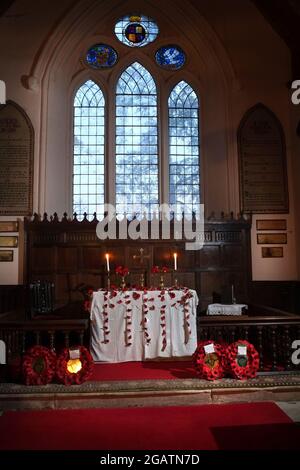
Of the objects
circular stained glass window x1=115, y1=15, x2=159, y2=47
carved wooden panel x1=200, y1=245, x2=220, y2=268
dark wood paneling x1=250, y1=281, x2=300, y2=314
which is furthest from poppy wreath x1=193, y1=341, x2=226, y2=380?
circular stained glass window x1=115, y1=15, x2=159, y2=47

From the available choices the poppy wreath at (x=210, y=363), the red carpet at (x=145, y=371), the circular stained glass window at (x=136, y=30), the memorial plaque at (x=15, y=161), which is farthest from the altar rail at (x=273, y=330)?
the circular stained glass window at (x=136, y=30)

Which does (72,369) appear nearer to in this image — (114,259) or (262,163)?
(114,259)

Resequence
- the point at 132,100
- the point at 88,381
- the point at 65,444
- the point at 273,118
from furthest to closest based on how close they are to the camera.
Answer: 1. the point at 132,100
2. the point at 273,118
3. the point at 88,381
4. the point at 65,444

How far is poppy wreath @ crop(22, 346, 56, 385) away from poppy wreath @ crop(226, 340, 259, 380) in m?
2.03

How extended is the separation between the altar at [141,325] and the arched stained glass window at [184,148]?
442 cm

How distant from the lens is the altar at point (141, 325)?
505 centimetres

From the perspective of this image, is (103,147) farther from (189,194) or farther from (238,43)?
(238,43)

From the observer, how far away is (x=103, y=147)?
30.8 ft

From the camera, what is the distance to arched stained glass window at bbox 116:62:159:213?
30.3 feet

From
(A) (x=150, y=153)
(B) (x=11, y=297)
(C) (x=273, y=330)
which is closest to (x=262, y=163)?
(A) (x=150, y=153)

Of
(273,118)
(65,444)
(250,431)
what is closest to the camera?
(65,444)

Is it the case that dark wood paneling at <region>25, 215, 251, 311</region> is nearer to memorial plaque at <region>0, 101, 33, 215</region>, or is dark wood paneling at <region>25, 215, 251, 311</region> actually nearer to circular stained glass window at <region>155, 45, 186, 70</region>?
memorial plaque at <region>0, 101, 33, 215</region>

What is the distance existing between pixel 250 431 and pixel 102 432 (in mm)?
1282
